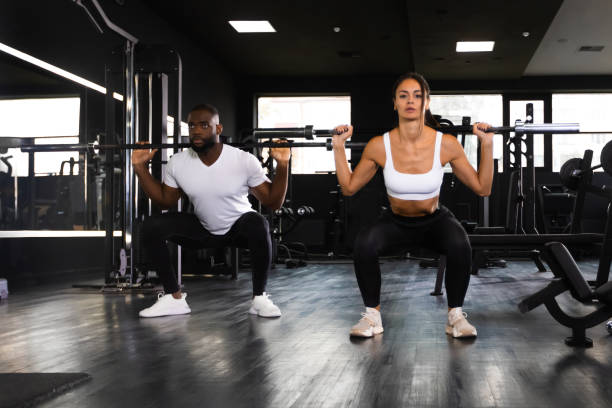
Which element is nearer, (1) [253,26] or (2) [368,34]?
(1) [253,26]

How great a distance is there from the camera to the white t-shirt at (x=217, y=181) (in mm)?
2861

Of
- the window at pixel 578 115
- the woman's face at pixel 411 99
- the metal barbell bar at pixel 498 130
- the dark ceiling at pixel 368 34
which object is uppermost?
the dark ceiling at pixel 368 34

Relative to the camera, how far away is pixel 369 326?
92.9 inches

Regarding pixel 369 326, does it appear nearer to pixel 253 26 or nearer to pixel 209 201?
pixel 209 201

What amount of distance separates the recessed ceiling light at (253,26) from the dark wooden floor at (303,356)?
4451 mm

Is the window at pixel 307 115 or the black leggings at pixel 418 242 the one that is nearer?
the black leggings at pixel 418 242

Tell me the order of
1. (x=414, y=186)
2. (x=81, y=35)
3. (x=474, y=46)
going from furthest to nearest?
1. (x=474, y=46)
2. (x=81, y=35)
3. (x=414, y=186)

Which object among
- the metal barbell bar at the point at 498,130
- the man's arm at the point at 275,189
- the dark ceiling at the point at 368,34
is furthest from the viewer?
the dark ceiling at the point at 368,34

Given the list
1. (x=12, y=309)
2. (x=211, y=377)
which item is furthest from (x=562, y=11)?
(x=211, y=377)

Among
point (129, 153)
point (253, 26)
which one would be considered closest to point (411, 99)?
point (129, 153)

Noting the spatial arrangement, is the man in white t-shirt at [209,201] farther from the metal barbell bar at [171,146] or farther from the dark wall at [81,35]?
the dark wall at [81,35]

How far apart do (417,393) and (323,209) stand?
8.19 meters

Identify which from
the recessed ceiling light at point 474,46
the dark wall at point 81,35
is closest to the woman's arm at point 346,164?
the dark wall at point 81,35

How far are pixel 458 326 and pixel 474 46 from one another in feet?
20.1
